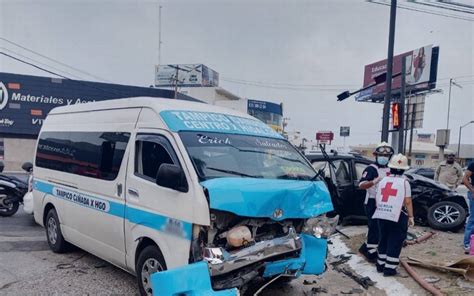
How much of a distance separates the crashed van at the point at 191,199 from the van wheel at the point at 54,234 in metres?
0.40

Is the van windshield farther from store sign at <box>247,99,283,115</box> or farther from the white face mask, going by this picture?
store sign at <box>247,99,283,115</box>

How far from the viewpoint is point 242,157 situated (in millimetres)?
4418

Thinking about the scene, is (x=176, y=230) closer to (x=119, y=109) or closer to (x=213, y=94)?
(x=119, y=109)

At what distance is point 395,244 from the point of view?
16.9 ft

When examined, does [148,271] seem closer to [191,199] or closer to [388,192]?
[191,199]

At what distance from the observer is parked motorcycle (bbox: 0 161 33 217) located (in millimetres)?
9023

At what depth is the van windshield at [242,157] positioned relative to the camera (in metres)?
4.05

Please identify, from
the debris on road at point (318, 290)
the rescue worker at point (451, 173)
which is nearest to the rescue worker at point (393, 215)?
the debris on road at point (318, 290)

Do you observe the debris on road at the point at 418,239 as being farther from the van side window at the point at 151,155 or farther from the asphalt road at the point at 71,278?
the van side window at the point at 151,155

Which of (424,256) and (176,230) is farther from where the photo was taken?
(424,256)

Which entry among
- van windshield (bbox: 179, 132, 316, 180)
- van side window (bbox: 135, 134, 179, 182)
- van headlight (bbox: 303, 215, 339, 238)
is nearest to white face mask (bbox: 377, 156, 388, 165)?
van windshield (bbox: 179, 132, 316, 180)

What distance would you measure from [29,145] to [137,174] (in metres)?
28.2

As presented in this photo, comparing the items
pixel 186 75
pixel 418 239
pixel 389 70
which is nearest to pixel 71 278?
pixel 418 239

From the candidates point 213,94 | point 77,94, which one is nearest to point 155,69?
point 213,94
